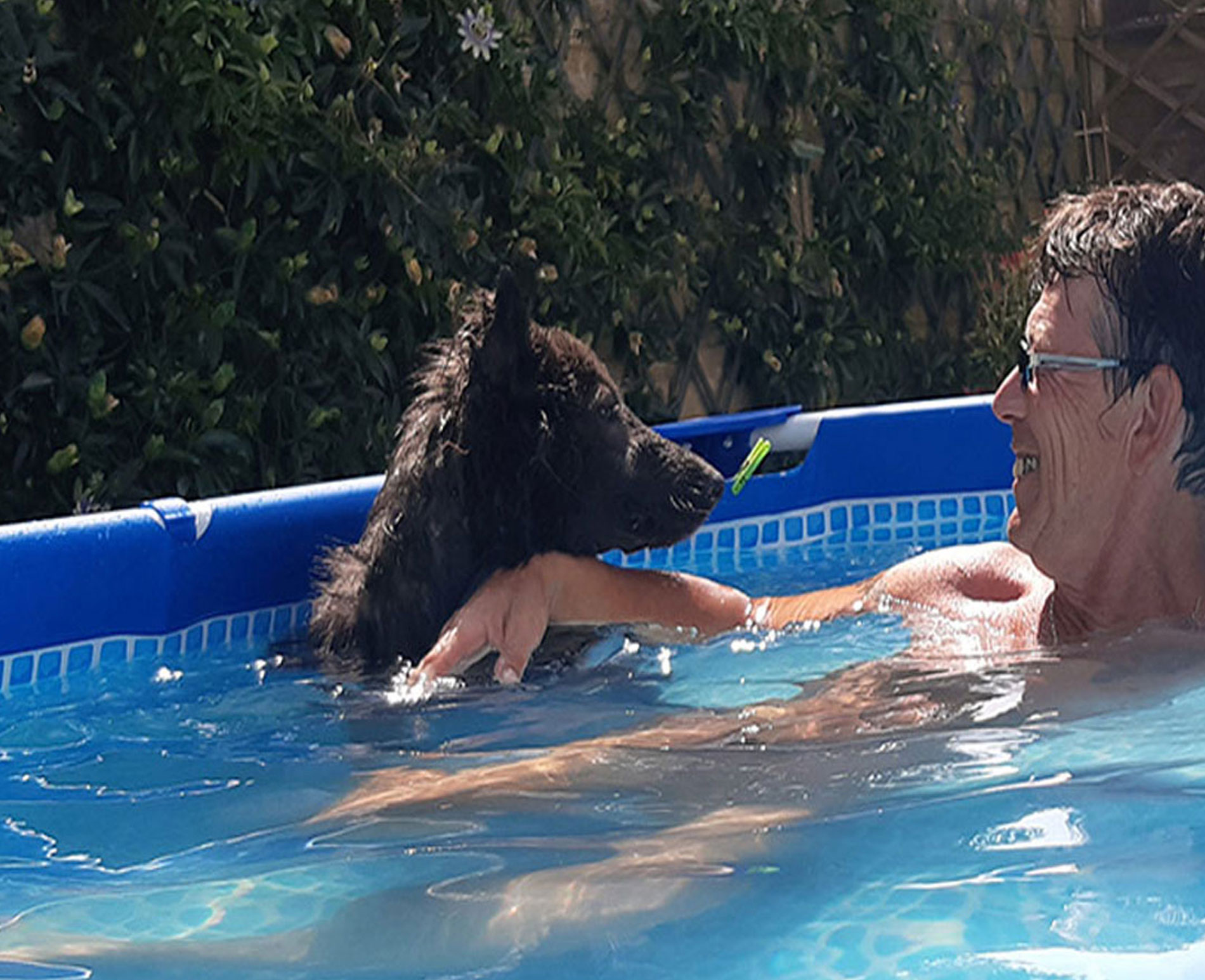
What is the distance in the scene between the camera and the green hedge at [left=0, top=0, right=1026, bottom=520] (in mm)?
5043

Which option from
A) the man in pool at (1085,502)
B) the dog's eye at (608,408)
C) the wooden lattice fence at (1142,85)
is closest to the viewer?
the man in pool at (1085,502)

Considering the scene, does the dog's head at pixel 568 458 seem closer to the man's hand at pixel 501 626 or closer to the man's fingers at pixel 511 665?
the man's hand at pixel 501 626

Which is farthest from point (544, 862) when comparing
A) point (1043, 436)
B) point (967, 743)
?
point (1043, 436)

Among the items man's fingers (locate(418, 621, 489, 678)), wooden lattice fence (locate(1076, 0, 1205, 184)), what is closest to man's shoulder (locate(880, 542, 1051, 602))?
man's fingers (locate(418, 621, 489, 678))

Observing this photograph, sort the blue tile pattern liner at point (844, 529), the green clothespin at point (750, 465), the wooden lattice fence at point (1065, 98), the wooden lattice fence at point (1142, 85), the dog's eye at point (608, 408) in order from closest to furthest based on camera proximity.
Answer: the dog's eye at point (608, 408)
the green clothespin at point (750, 465)
the blue tile pattern liner at point (844, 529)
the wooden lattice fence at point (1065, 98)
the wooden lattice fence at point (1142, 85)

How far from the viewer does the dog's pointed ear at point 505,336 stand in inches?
134

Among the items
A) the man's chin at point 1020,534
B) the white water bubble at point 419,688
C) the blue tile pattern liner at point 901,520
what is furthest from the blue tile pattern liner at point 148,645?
Answer: the blue tile pattern liner at point 901,520

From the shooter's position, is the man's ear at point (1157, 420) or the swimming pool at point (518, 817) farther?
the man's ear at point (1157, 420)

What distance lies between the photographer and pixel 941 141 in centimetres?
848

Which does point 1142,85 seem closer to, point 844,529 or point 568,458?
point 844,529

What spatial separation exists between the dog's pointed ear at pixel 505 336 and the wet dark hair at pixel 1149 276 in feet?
3.41

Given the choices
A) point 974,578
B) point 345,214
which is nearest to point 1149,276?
point 974,578

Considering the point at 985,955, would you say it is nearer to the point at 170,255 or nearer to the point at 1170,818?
the point at 1170,818

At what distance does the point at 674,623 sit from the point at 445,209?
256 centimetres
